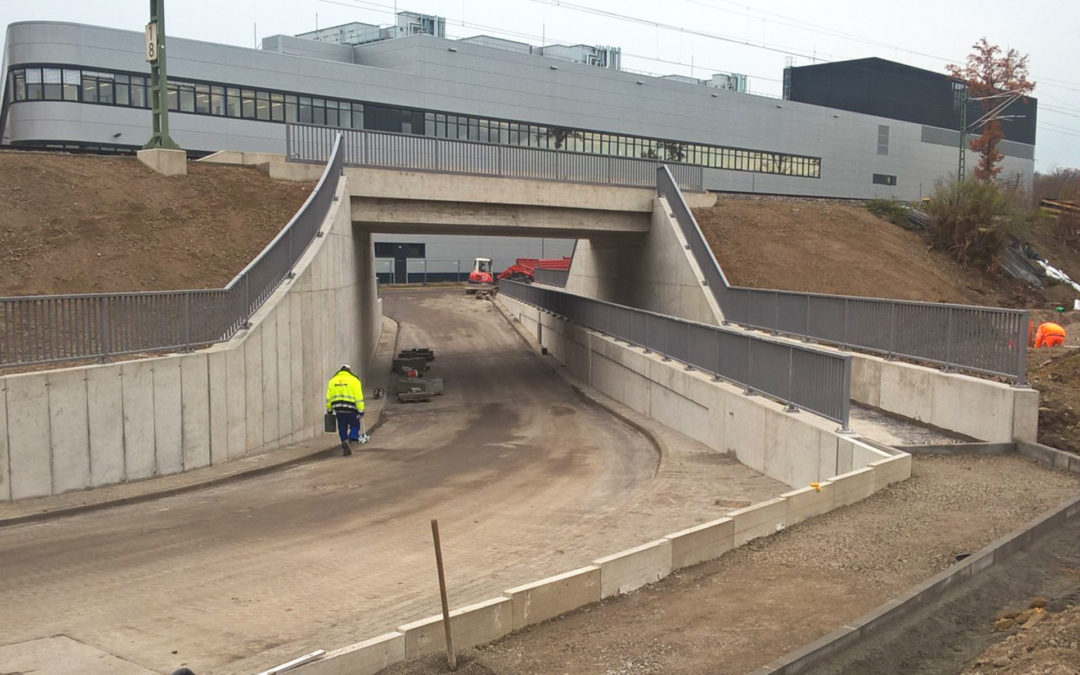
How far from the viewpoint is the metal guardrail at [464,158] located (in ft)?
82.4

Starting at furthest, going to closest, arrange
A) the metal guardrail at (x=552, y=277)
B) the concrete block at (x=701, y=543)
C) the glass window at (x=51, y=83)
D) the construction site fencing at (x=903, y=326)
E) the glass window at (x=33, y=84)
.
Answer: the metal guardrail at (x=552, y=277) < the glass window at (x=33, y=84) < the glass window at (x=51, y=83) < the construction site fencing at (x=903, y=326) < the concrete block at (x=701, y=543)

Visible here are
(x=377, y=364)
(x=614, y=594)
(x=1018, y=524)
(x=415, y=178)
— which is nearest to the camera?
(x=614, y=594)

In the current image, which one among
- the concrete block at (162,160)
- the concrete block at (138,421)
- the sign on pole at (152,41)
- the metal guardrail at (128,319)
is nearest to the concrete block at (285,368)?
the metal guardrail at (128,319)

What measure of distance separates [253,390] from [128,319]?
2.73m

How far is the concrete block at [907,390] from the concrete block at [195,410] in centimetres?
1189

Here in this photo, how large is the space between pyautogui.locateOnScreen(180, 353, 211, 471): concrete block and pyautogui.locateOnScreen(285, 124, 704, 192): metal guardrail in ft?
38.6

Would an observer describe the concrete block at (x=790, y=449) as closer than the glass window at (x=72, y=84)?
Yes

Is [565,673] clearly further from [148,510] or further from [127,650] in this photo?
[148,510]

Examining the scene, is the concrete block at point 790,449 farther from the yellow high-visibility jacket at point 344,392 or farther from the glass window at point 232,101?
the glass window at point 232,101

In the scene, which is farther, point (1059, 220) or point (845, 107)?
point (845, 107)

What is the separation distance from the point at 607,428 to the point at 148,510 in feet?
36.1

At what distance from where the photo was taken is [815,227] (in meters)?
34.7

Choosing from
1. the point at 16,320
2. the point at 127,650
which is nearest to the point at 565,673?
the point at 127,650

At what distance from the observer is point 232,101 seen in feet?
173
